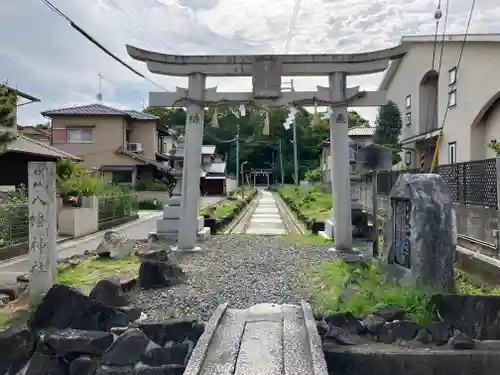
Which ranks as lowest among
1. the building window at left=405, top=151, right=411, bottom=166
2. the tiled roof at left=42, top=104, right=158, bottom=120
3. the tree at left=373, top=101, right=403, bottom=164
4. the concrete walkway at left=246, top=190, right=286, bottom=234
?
the concrete walkway at left=246, top=190, right=286, bottom=234

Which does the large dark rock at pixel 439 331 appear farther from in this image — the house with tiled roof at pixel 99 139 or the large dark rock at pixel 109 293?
the house with tiled roof at pixel 99 139

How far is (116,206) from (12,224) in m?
10.4

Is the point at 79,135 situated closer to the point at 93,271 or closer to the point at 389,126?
the point at 389,126

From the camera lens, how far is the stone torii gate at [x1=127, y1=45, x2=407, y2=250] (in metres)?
11.9

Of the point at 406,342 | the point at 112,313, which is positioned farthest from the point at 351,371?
the point at 112,313

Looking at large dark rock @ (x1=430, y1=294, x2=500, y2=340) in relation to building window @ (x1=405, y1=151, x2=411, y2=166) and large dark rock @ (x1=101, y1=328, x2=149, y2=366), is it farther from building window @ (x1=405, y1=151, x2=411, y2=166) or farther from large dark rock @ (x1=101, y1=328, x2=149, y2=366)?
building window @ (x1=405, y1=151, x2=411, y2=166)

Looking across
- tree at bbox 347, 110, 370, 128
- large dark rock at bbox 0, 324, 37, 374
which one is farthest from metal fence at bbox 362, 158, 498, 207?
tree at bbox 347, 110, 370, 128

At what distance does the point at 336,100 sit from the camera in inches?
476

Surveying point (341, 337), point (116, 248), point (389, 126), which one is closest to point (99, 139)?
point (389, 126)

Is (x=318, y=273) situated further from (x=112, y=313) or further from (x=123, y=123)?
(x=123, y=123)

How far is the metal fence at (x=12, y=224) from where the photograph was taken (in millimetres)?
12955

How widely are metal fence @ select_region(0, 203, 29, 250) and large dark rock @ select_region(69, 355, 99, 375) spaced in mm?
8640

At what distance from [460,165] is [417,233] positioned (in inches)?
148

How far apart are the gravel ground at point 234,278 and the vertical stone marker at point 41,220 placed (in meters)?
1.53
